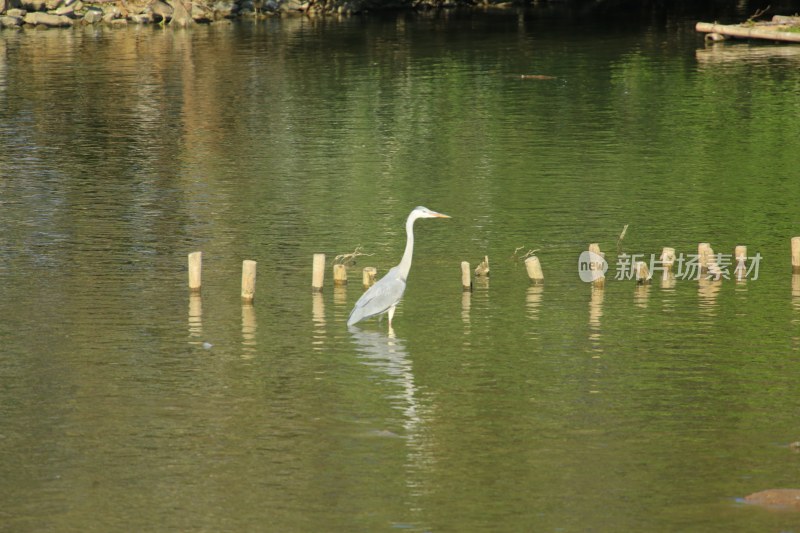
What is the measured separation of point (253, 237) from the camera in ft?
104

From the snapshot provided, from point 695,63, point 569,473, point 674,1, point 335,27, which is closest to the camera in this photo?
point 569,473

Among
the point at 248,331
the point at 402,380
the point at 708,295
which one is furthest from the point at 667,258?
the point at 248,331

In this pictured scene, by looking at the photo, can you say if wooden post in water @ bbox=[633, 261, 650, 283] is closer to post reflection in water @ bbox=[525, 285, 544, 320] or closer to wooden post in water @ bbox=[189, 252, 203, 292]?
post reflection in water @ bbox=[525, 285, 544, 320]

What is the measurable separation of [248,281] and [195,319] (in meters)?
1.31

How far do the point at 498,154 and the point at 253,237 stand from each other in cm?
1242

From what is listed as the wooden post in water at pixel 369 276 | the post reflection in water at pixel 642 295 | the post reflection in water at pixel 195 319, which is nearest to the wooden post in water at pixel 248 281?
the post reflection in water at pixel 195 319

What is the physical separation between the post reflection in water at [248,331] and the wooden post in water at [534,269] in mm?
5327

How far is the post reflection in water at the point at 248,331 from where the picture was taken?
22.8 metres

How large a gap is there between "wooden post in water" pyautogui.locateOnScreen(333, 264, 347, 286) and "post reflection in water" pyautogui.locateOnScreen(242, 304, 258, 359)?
2.04 metres

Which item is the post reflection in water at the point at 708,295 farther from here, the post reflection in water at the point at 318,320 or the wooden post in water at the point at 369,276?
the post reflection in water at the point at 318,320

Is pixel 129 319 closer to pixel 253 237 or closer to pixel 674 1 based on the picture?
pixel 253 237

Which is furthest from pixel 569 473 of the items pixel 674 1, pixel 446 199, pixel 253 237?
pixel 674 1

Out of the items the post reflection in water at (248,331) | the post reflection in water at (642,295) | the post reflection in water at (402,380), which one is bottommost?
the post reflection in water at (402,380)

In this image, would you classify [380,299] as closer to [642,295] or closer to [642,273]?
[642,295]
